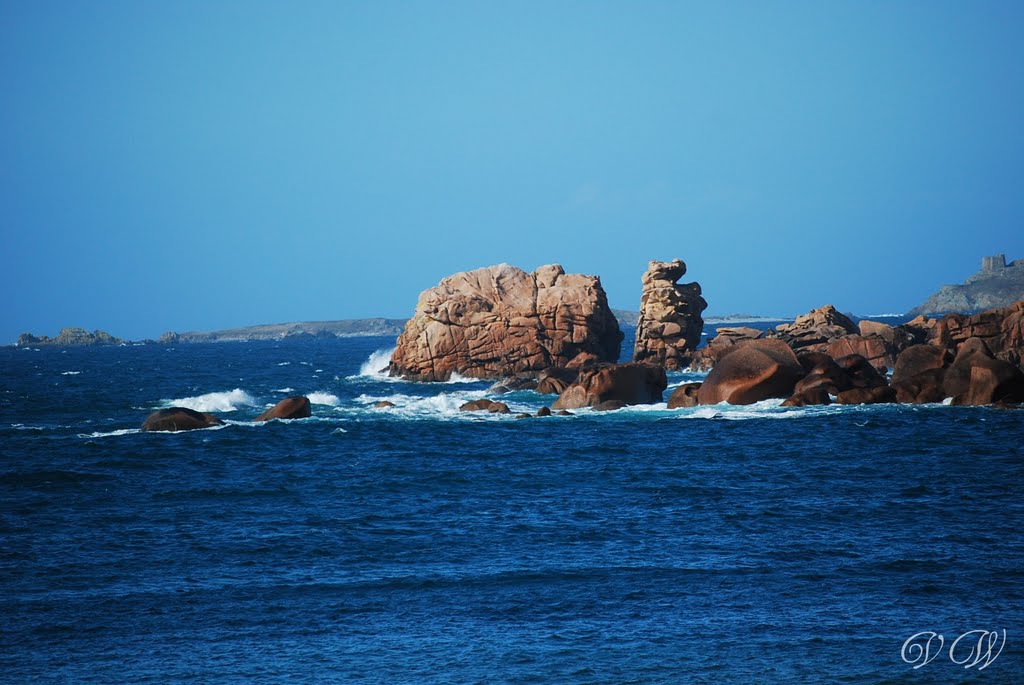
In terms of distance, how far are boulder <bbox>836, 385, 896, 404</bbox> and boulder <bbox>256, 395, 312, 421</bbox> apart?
2713 cm

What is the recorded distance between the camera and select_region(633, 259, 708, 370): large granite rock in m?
82.9

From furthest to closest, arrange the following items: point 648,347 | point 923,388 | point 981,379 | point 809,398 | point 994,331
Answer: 1. point 648,347
2. point 994,331
3. point 809,398
4. point 923,388
5. point 981,379

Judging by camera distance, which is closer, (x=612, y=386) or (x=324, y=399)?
(x=612, y=386)

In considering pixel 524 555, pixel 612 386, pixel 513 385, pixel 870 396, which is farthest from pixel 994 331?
pixel 524 555

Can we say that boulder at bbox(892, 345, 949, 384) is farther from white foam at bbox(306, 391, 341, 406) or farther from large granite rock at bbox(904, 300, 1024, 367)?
white foam at bbox(306, 391, 341, 406)

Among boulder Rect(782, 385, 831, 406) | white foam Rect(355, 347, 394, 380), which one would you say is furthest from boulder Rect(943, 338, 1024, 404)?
white foam Rect(355, 347, 394, 380)

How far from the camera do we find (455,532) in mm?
26641

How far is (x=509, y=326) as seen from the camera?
80250mm

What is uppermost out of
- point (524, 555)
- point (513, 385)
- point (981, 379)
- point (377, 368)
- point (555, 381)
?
point (377, 368)

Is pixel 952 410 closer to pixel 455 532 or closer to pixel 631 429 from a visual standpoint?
pixel 631 429

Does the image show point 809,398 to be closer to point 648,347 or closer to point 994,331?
point 994,331

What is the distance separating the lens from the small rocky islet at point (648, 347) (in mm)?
54531

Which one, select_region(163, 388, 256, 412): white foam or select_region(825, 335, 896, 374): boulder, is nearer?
select_region(163, 388, 256, 412): white foam

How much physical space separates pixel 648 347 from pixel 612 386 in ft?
89.5
